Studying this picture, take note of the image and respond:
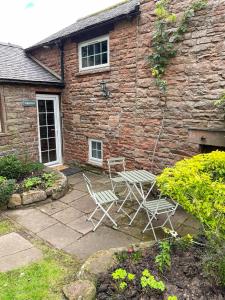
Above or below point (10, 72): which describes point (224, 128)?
below

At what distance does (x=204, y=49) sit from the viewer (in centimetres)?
458

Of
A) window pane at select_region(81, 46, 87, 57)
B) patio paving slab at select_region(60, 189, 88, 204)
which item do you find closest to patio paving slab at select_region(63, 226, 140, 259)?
patio paving slab at select_region(60, 189, 88, 204)

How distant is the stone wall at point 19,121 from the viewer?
649 cm

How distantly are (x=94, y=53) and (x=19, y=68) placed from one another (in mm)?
2505

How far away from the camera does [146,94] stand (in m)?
5.62

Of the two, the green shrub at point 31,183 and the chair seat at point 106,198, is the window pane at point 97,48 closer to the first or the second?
the green shrub at point 31,183

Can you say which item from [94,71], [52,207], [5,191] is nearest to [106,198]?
[52,207]

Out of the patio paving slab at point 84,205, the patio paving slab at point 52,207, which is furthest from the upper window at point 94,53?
the patio paving slab at point 52,207

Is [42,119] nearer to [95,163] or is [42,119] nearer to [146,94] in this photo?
[95,163]

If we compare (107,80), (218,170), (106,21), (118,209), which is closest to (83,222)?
(118,209)

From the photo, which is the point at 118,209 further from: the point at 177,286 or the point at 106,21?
the point at 106,21

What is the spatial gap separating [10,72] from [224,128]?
596 centimetres

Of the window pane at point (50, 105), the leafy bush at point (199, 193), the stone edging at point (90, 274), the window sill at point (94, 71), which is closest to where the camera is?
the stone edging at point (90, 274)

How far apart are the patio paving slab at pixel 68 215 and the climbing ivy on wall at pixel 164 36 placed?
332 cm
